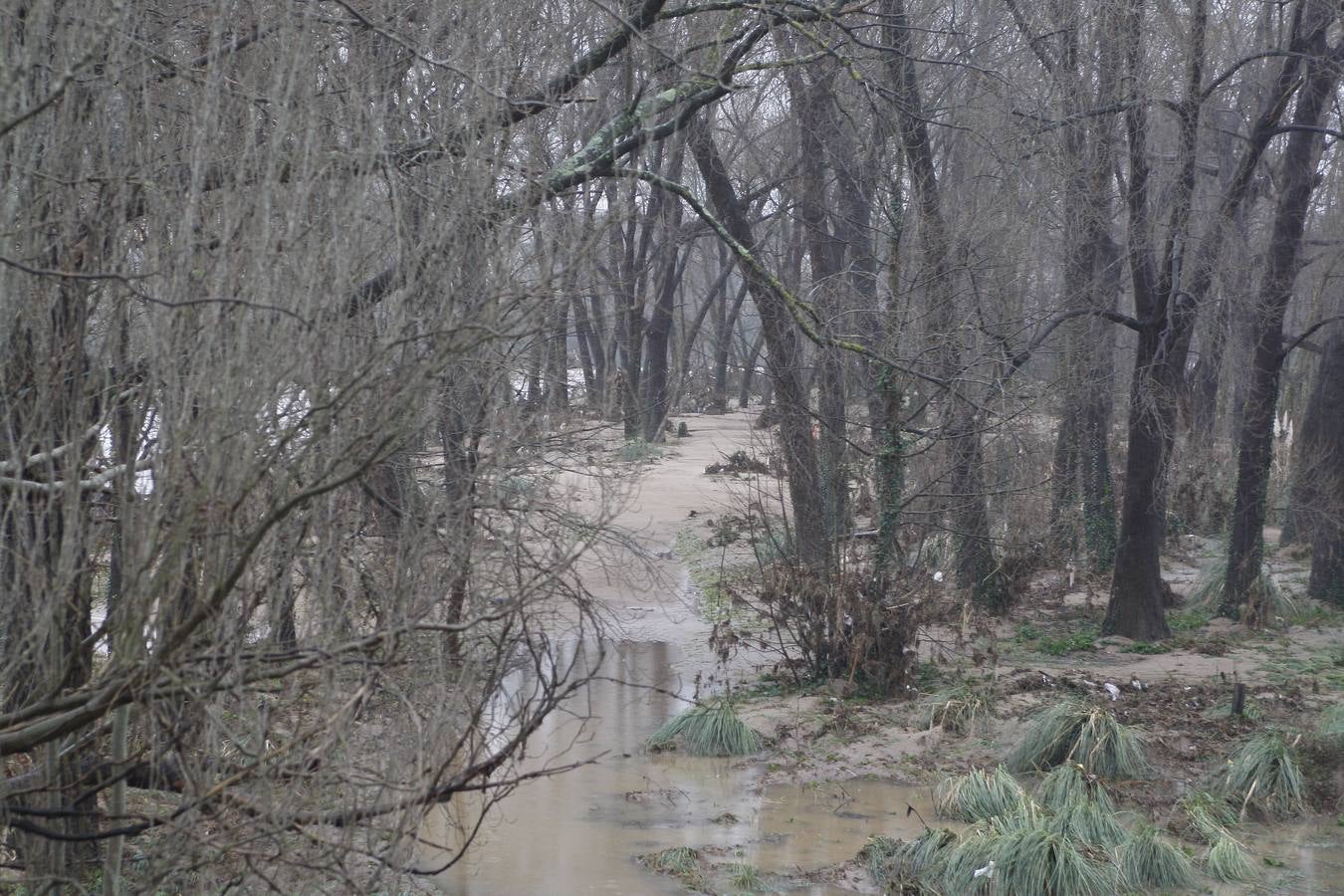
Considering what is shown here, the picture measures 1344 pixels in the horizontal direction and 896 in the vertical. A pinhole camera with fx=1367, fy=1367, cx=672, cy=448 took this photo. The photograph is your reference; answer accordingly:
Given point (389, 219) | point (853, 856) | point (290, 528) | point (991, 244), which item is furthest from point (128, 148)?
point (991, 244)

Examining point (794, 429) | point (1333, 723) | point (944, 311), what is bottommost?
point (1333, 723)

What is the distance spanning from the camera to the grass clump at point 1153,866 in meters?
8.05

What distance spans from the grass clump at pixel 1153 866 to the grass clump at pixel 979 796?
2.57 ft

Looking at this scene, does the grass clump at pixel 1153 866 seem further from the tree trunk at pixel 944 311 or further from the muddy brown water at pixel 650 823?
the tree trunk at pixel 944 311

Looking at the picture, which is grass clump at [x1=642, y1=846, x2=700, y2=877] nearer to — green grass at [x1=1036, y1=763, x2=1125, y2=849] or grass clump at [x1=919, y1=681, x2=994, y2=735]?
green grass at [x1=1036, y1=763, x2=1125, y2=849]

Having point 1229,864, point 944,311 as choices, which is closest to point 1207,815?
point 1229,864

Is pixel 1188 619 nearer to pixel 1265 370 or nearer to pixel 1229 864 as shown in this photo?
pixel 1265 370

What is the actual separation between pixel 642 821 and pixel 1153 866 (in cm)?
340

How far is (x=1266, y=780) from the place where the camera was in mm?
9469

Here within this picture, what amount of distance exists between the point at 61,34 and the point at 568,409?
430 centimetres

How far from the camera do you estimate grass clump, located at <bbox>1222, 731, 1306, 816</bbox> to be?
30.7ft

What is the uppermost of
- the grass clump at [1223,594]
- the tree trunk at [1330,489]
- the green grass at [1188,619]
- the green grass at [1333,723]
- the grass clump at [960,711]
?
the tree trunk at [1330,489]

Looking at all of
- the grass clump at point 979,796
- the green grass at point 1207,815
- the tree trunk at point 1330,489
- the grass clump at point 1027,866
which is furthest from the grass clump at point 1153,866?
the tree trunk at point 1330,489

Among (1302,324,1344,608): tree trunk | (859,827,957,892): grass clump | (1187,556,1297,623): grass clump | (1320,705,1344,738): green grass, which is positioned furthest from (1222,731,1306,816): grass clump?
(1302,324,1344,608): tree trunk
